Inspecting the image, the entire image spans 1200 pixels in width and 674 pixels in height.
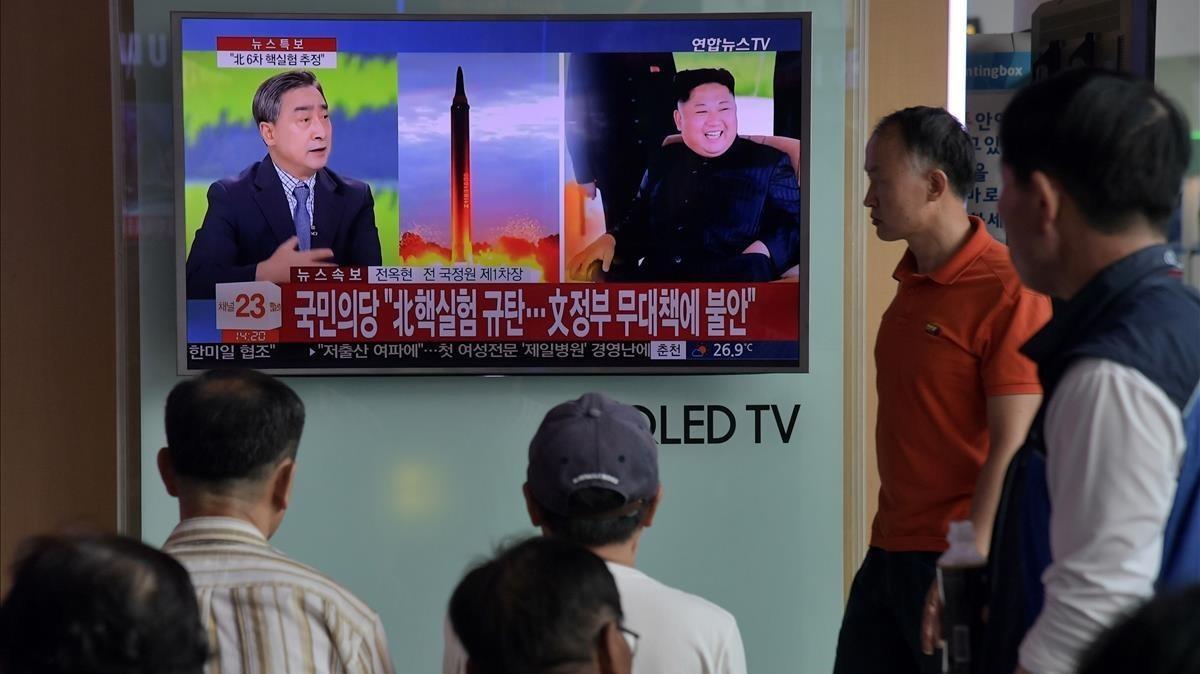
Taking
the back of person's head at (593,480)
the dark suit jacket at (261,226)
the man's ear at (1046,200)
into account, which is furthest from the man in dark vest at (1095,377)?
the dark suit jacket at (261,226)

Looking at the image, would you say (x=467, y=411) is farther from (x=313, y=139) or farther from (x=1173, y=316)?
(x=1173, y=316)

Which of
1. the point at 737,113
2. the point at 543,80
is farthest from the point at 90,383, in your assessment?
the point at 737,113

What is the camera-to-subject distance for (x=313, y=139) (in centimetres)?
351

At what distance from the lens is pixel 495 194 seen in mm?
3525

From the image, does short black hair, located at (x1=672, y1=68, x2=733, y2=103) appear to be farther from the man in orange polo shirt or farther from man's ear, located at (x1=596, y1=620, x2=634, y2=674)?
man's ear, located at (x1=596, y1=620, x2=634, y2=674)

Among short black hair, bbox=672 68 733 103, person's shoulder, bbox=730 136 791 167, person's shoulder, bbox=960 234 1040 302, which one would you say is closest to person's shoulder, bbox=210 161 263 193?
short black hair, bbox=672 68 733 103

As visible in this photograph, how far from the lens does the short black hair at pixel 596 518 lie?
69.8 inches

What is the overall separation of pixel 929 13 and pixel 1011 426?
66.4 inches

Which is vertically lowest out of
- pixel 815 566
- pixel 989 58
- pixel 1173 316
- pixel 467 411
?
pixel 815 566

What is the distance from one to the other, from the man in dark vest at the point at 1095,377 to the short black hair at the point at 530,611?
23.2 inches

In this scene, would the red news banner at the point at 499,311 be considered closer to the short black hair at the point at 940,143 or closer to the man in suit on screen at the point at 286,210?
the man in suit on screen at the point at 286,210

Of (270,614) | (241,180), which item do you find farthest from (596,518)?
(241,180)

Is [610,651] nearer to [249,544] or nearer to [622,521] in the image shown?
[622,521]

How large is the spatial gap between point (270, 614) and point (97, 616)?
1.77 ft
